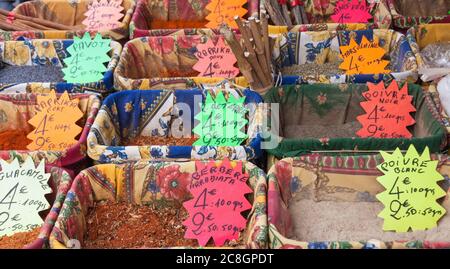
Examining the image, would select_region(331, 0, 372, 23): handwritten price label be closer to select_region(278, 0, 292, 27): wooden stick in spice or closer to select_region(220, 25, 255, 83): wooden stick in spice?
select_region(278, 0, 292, 27): wooden stick in spice

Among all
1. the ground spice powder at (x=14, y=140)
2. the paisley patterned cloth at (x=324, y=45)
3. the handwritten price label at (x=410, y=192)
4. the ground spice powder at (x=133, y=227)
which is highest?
the paisley patterned cloth at (x=324, y=45)

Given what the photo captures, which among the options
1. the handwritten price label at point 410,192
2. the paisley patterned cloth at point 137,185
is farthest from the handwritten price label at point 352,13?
the paisley patterned cloth at point 137,185

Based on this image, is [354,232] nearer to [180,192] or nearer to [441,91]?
[180,192]

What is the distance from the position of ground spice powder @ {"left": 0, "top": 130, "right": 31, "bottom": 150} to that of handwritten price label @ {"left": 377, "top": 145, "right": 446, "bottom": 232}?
50.2 inches

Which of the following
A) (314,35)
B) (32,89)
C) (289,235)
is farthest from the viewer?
(314,35)

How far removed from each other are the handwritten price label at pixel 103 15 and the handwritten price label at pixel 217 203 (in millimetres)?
1216

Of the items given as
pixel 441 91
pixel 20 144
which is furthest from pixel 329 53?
pixel 20 144

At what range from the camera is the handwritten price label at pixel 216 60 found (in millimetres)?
2229

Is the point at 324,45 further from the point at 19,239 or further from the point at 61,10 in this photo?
the point at 19,239

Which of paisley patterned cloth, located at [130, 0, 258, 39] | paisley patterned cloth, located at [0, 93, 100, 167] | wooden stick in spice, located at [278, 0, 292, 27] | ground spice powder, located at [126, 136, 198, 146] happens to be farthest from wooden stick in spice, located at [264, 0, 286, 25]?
paisley patterned cloth, located at [0, 93, 100, 167]

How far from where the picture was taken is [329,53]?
2393mm

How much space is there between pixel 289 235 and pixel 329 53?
1116 mm

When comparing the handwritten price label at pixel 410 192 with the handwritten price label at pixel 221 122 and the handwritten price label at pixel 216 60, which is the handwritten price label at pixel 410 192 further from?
the handwritten price label at pixel 216 60
